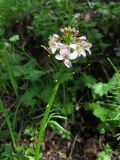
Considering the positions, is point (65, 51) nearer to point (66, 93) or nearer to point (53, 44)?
point (53, 44)

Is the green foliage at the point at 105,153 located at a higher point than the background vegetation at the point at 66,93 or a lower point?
lower

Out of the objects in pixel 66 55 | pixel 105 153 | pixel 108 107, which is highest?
pixel 66 55

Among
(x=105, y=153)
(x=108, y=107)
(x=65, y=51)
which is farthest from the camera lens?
(x=108, y=107)

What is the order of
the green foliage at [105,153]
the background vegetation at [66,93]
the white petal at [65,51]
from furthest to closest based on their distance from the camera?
the background vegetation at [66,93] < the green foliage at [105,153] < the white petal at [65,51]

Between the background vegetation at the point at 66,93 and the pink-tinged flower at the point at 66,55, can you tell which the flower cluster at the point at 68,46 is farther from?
the background vegetation at the point at 66,93

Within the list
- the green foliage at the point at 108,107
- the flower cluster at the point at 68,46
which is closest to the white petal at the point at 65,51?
the flower cluster at the point at 68,46

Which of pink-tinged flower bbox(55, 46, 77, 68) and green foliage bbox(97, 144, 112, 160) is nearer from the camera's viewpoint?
pink-tinged flower bbox(55, 46, 77, 68)

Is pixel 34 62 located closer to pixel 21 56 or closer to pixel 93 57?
pixel 21 56

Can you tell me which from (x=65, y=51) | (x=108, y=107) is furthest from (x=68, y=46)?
(x=108, y=107)

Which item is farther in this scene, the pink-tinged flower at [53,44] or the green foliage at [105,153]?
the green foliage at [105,153]

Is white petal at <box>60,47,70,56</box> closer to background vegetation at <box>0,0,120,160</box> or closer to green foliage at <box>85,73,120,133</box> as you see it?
background vegetation at <box>0,0,120,160</box>

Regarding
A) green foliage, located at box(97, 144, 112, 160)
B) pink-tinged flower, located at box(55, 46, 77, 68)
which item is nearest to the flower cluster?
pink-tinged flower, located at box(55, 46, 77, 68)
